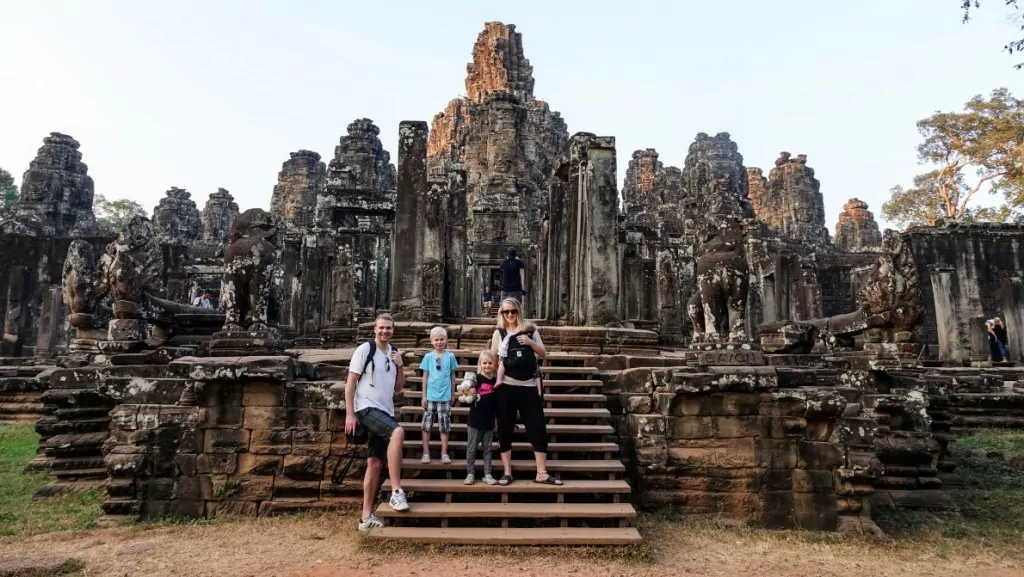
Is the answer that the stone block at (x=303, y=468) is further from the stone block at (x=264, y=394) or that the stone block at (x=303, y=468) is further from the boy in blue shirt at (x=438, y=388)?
the boy in blue shirt at (x=438, y=388)

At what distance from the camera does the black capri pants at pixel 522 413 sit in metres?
4.46

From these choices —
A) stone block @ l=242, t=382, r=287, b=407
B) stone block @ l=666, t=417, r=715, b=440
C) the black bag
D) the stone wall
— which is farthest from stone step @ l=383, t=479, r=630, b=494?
the stone wall

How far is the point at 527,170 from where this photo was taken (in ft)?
82.5

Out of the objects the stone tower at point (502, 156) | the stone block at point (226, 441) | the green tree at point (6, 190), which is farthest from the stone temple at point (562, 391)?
the green tree at point (6, 190)

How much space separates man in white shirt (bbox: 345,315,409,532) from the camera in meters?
4.15

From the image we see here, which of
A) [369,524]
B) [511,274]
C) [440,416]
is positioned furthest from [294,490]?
[511,274]

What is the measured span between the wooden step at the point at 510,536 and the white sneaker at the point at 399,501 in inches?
5.8

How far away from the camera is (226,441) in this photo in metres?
5.08

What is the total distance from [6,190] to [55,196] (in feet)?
58.4

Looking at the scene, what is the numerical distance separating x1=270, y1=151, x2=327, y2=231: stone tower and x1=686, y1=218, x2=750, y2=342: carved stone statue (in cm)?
2456

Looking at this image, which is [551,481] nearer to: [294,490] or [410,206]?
[294,490]

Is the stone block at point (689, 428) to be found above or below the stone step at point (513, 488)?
above

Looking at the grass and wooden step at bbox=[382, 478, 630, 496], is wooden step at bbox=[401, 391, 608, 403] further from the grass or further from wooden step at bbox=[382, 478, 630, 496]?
the grass

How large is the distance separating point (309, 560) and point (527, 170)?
73.7ft
